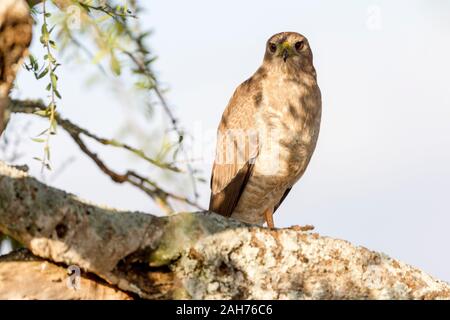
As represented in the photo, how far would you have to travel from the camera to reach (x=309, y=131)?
7.62 meters

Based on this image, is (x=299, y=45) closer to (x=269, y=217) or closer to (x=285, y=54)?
(x=285, y=54)

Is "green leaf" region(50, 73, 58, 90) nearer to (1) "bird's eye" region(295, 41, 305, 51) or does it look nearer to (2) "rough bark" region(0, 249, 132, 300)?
(2) "rough bark" region(0, 249, 132, 300)

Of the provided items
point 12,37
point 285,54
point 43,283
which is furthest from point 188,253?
point 285,54

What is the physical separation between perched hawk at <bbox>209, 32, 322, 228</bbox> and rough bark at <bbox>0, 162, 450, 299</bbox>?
7.07 ft

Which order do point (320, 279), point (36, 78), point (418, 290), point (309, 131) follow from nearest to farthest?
1. point (36, 78)
2. point (320, 279)
3. point (418, 290)
4. point (309, 131)

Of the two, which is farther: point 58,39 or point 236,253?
point 236,253

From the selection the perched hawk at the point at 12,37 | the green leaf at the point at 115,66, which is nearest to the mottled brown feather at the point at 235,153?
the perched hawk at the point at 12,37

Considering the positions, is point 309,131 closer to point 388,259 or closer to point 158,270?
point 388,259

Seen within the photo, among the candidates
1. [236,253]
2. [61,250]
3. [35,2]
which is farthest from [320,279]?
[35,2]

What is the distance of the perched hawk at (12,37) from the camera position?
4.43 meters

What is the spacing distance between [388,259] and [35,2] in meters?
2.90

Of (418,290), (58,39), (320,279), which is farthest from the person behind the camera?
(418,290)

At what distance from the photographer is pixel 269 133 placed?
292 inches
